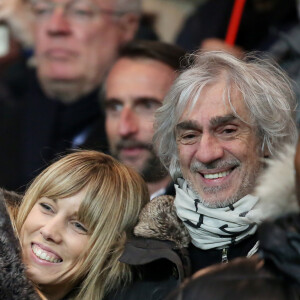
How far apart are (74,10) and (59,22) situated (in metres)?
0.12

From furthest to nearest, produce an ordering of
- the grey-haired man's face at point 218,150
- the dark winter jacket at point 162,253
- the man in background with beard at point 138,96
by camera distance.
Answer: the man in background with beard at point 138,96 < the grey-haired man's face at point 218,150 < the dark winter jacket at point 162,253

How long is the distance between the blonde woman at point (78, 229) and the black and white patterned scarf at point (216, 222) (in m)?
0.29

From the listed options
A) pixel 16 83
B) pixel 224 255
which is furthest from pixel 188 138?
pixel 16 83

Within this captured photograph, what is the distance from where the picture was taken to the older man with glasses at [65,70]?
6215mm

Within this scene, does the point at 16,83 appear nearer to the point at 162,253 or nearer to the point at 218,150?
the point at 218,150

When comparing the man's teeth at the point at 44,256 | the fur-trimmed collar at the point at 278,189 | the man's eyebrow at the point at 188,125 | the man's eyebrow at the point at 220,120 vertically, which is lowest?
the man's teeth at the point at 44,256

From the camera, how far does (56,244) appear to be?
412 centimetres

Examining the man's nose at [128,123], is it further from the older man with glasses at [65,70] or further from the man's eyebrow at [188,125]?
the man's eyebrow at [188,125]

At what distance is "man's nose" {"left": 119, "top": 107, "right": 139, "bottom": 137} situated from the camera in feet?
17.7

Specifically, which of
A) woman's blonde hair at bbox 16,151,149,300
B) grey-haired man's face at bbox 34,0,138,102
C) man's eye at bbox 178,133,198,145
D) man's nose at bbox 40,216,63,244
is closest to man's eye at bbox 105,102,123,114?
grey-haired man's face at bbox 34,0,138,102

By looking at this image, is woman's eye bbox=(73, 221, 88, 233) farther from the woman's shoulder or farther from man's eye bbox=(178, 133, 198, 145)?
man's eye bbox=(178, 133, 198, 145)

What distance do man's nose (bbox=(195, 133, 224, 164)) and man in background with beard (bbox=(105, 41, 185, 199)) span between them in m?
1.14

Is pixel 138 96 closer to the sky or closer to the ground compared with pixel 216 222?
closer to the ground

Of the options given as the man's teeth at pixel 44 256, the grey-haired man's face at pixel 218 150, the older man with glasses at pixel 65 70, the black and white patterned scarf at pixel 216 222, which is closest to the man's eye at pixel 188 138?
the grey-haired man's face at pixel 218 150
